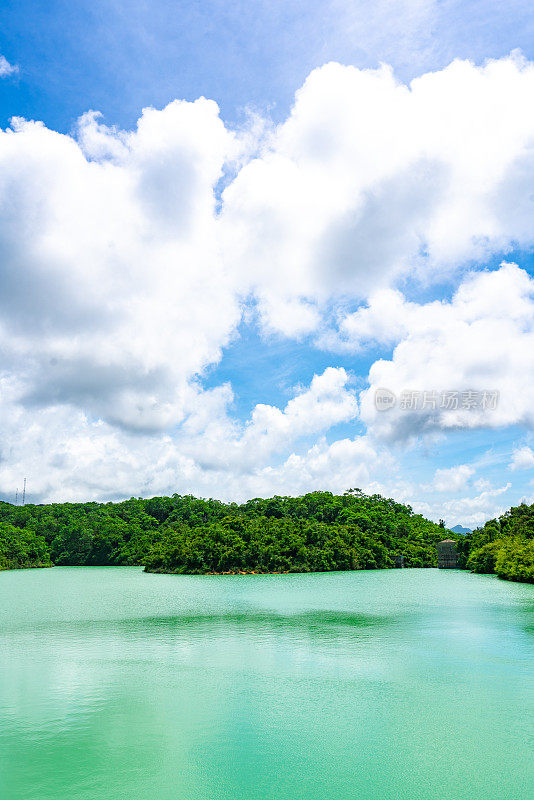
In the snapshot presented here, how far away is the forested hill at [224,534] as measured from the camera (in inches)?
2088

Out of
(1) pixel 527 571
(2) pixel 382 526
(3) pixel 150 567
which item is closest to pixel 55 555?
(3) pixel 150 567

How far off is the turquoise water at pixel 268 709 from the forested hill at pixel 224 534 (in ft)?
107

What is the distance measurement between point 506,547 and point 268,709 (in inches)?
1474

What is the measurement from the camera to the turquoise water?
7648mm

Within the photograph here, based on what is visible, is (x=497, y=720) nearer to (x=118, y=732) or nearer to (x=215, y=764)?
(x=215, y=764)

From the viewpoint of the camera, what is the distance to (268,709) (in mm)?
10430

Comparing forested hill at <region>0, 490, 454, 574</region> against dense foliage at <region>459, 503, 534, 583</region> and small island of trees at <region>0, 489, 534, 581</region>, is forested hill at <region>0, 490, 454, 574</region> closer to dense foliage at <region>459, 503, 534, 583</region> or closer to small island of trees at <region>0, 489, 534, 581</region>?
small island of trees at <region>0, 489, 534, 581</region>

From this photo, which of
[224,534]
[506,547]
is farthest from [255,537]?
[506,547]

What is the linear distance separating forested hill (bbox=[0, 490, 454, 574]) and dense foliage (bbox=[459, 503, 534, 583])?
1007cm

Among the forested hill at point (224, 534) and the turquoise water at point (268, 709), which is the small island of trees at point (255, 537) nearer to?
the forested hill at point (224, 534)

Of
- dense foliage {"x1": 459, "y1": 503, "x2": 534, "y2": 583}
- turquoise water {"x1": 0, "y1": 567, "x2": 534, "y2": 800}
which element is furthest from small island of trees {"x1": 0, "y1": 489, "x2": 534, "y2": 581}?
turquoise water {"x1": 0, "y1": 567, "x2": 534, "y2": 800}

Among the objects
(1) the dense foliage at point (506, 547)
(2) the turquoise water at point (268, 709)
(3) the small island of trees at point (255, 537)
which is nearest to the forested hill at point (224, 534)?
(3) the small island of trees at point (255, 537)

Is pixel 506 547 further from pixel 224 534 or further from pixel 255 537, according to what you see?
pixel 224 534

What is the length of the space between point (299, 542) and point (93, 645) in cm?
4046
